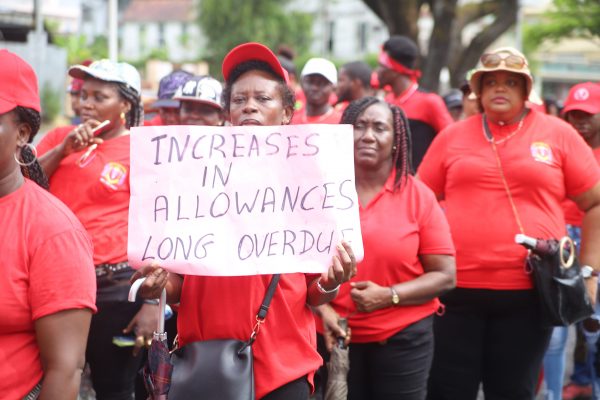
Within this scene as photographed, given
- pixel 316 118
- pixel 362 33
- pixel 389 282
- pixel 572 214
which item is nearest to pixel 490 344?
pixel 389 282

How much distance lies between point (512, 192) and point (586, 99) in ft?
6.53

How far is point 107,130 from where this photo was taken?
4.64 m

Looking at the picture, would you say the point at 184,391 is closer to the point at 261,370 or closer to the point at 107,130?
the point at 261,370

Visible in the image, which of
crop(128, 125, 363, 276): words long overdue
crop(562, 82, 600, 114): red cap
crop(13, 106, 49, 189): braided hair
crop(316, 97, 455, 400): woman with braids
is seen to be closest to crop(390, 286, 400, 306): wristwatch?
crop(316, 97, 455, 400): woman with braids

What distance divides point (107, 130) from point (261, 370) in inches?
85.2

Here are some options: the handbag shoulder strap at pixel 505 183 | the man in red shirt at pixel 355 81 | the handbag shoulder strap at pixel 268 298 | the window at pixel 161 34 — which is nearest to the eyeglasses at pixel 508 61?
the handbag shoulder strap at pixel 505 183

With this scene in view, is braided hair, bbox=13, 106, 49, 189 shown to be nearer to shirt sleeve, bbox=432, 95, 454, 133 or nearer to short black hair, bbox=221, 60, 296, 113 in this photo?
short black hair, bbox=221, 60, 296, 113

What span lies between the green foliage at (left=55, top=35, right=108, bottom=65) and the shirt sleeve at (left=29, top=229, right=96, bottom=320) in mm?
31901

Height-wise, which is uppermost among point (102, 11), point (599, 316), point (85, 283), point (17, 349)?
point (102, 11)

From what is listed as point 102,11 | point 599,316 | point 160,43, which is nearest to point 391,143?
point 599,316

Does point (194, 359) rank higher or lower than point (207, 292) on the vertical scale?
lower

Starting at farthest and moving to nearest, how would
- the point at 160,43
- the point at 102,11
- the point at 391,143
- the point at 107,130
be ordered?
the point at 160,43 < the point at 102,11 < the point at 107,130 < the point at 391,143

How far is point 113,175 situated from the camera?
445cm

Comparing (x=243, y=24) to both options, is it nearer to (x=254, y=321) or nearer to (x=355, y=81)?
(x=355, y=81)
